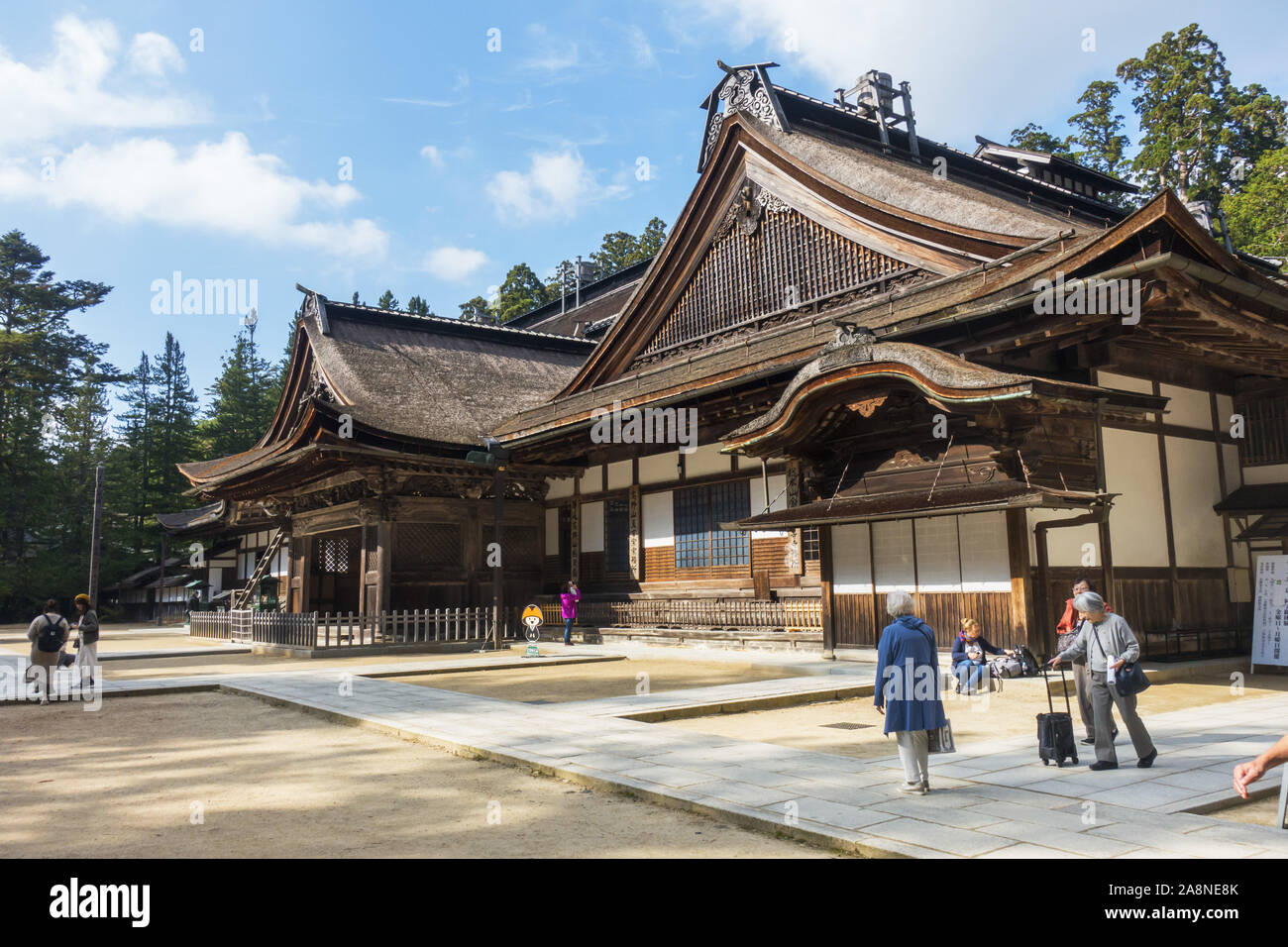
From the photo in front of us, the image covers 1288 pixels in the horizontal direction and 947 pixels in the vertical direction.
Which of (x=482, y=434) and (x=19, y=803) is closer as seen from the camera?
(x=19, y=803)

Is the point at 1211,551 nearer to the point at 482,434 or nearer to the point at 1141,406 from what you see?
the point at 1141,406

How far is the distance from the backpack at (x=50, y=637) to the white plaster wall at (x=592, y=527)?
1152cm

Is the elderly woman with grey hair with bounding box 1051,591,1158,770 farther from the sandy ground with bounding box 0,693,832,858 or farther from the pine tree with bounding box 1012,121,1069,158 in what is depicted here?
the pine tree with bounding box 1012,121,1069,158

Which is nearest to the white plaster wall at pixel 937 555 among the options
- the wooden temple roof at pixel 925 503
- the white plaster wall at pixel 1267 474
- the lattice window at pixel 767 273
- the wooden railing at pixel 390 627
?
the wooden temple roof at pixel 925 503

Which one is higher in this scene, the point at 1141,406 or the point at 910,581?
the point at 1141,406

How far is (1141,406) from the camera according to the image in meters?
12.8

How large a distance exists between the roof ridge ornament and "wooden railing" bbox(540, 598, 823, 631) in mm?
9970

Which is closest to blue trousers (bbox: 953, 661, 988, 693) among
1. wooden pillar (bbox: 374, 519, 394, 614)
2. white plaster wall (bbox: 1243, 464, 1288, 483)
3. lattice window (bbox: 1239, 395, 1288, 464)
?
white plaster wall (bbox: 1243, 464, 1288, 483)

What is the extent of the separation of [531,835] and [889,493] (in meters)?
9.73

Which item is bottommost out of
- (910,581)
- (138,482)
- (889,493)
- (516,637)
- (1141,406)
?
(516,637)

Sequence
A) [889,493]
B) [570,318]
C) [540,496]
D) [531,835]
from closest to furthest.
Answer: [531,835], [889,493], [540,496], [570,318]

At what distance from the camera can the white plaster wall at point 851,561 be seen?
14.7m

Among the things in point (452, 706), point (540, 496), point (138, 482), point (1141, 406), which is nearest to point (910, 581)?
point (1141, 406)

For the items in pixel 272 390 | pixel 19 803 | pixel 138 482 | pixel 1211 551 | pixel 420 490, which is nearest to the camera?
pixel 19 803
